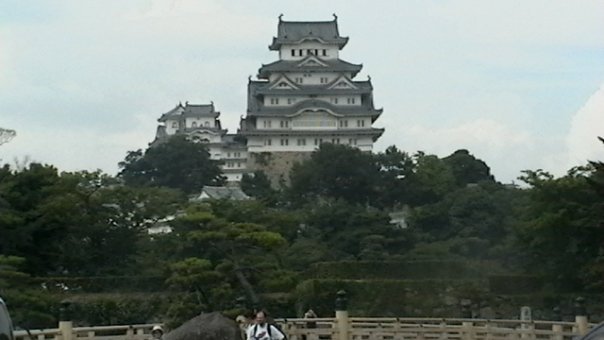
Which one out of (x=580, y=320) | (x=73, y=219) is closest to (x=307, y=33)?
(x=73, y=219)

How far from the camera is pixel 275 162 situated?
7588 centimetres

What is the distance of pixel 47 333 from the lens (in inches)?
833

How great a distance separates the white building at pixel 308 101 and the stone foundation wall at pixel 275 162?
0.53 meters

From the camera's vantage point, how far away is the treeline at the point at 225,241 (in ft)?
99.7

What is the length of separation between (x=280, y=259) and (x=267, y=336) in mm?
24135

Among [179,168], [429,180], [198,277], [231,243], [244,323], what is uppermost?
[179,168]

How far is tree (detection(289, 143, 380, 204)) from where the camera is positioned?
2265 inches

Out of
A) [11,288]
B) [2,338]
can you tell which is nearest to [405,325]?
[11,288]

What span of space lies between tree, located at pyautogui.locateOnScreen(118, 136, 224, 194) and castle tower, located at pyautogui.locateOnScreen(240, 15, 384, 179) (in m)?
7.06

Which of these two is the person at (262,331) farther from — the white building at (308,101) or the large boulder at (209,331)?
the white building at (308,101)

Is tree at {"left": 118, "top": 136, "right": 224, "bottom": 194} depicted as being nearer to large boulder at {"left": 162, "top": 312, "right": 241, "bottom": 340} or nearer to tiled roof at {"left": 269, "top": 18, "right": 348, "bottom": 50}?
tiled roof at {"left": 269, "top": 18, "right": 348, "bottom": 50}

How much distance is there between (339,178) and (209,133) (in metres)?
27.3

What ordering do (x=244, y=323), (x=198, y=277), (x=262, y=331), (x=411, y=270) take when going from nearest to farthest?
1. (x=262, y=331)
2. (x=244, y=323)
3. (x=198, y=277)
4. (x=411, y=270)

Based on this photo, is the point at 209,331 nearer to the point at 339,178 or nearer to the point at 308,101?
the point at 339,178
